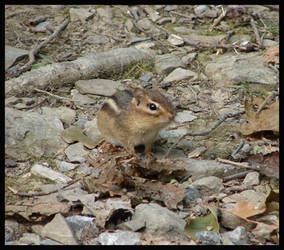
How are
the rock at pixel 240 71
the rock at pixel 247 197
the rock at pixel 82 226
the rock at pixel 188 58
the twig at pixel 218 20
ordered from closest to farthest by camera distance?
1. the rock at pixel 82 226
2. the rock at pixel 247 197
3. the rock at pixel 240 71
4. the rock at pixel 188 58
5. the twig at pixel 218 20

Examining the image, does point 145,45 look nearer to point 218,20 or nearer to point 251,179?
point 218,20

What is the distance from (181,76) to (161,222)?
2857 mm

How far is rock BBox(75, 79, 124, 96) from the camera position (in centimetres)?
571

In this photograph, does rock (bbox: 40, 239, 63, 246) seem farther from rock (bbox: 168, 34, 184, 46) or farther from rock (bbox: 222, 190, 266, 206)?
rock (bbox: 168, 34, 184, 46)

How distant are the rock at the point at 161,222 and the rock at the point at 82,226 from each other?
31cm

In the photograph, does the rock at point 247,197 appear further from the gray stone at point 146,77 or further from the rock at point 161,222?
the gray stone at point 146,77

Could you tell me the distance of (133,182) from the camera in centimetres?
397

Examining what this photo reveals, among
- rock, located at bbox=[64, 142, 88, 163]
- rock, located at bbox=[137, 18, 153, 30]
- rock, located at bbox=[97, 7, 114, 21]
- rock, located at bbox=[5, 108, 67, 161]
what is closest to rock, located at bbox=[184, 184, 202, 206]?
rock, located at bbox=[64, 142, 88, 163]

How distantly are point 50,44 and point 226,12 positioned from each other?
2.67 metres

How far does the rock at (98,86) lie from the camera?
5.71 m

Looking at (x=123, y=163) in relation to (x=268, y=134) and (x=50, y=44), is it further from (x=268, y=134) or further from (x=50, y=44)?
(x=50, y=44)

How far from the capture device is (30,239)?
341 cm

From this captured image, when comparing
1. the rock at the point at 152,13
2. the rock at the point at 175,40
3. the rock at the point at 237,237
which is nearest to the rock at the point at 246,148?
the rock at the point at 237,237
